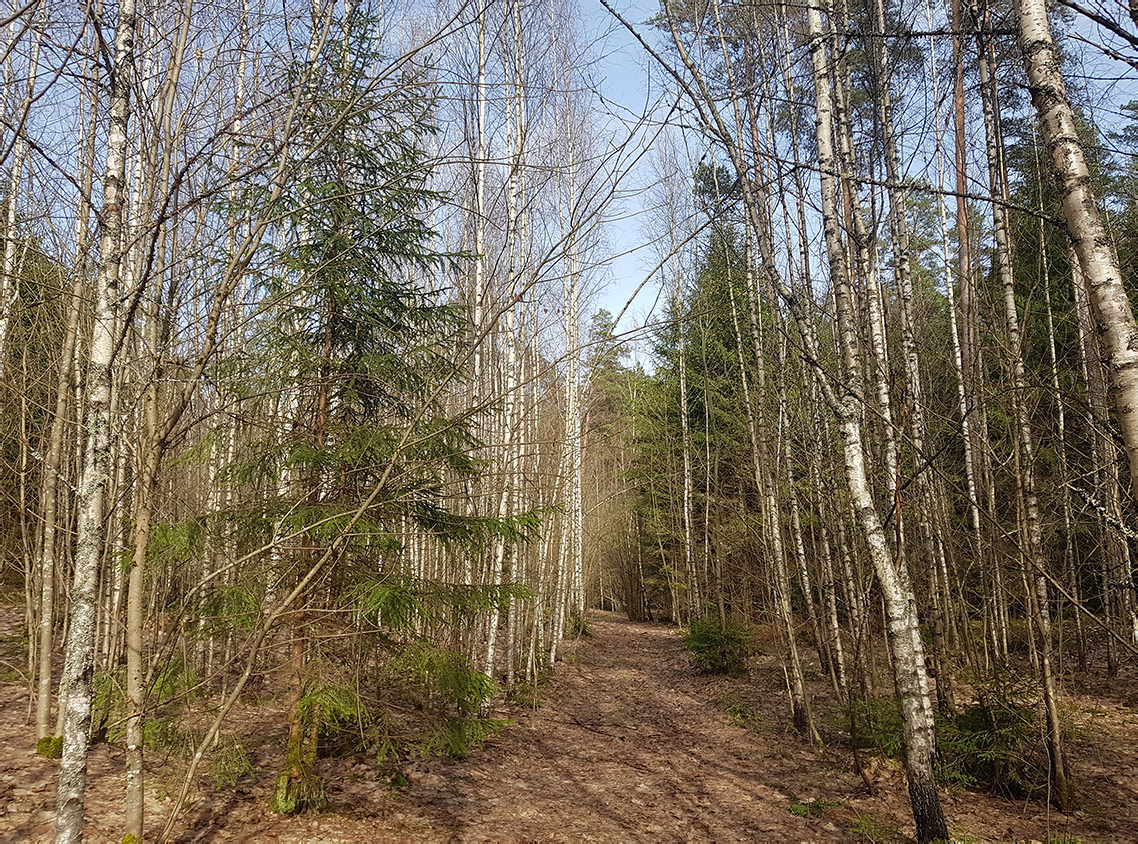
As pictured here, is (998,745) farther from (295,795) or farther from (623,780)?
(295,795)

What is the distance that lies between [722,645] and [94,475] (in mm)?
10081

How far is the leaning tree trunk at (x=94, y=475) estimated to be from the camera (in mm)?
2402

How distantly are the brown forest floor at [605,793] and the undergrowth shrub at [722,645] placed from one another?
2125 millimetres

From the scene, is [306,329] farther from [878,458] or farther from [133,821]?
[878,458]

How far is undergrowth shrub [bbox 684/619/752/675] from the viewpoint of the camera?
1071 centimetres

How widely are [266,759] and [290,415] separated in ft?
10.8

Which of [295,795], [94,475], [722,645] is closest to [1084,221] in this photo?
[94,475]

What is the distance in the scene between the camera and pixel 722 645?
10.9 meters

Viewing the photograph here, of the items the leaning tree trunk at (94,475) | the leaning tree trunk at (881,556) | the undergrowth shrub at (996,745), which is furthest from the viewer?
the undergrowth shrub at (996,745)

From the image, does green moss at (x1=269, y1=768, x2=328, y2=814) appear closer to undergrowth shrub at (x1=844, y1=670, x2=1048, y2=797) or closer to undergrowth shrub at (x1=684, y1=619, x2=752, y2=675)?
undergrowth shrub at (x1=844, y1=670, x2=1048, y2=797)

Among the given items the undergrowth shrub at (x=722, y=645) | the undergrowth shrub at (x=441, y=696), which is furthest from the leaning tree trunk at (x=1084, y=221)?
the undergrowth shrub at (x=722, y=645)

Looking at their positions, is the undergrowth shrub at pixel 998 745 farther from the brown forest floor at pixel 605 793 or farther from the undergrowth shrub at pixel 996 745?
the brown forest floor at pixel 605 793

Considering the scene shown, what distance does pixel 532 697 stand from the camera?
29.2 ft

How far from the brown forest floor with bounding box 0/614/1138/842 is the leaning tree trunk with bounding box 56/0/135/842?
242cm
